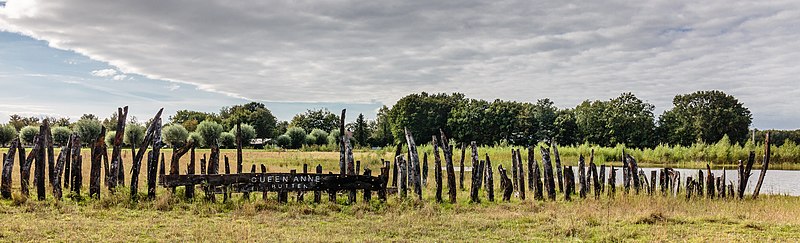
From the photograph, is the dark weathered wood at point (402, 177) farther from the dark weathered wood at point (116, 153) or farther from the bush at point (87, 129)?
the bush at point (87, 129)

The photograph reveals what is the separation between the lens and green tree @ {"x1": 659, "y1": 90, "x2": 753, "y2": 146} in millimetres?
50562

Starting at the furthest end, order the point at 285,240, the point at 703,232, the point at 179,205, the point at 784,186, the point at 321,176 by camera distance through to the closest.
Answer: the point at 784,186 < the point at 321,176 < the point at 179,205 < the point at 703,232 < the point at 285,240

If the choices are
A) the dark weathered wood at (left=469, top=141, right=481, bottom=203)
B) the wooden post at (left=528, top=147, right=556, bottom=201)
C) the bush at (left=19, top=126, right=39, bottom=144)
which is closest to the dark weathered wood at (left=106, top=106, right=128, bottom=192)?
the dark weathered wood at (left=469, top=141, right=481, bottom=203)

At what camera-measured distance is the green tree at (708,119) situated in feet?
166

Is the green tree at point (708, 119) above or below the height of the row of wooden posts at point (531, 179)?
above

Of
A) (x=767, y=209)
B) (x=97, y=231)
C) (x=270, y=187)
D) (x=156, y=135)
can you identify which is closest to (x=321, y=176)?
(x=270, y=187)

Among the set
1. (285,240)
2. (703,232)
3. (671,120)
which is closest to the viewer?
(285,240)

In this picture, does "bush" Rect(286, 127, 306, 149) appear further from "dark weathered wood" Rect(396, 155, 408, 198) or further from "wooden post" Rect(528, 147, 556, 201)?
"wooden post" Rect(528, 147, 556, 201)

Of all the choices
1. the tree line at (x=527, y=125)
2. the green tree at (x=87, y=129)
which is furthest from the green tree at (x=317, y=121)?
the green tree at (x=87, y=129)

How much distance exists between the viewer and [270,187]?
497 inches

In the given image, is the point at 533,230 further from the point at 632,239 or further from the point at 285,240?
the point at 285,240

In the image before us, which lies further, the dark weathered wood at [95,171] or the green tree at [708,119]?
the green tree at [708,119]

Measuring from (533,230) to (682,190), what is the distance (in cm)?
819

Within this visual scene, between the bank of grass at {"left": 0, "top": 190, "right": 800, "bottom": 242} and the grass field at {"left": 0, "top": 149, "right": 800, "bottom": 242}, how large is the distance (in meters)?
0.02
